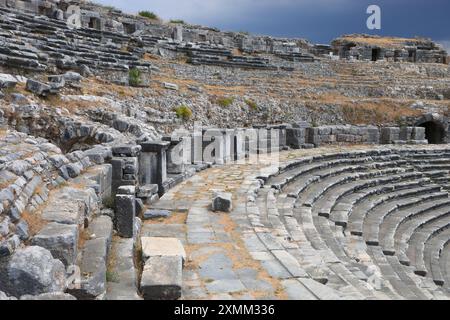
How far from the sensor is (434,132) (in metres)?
24.4

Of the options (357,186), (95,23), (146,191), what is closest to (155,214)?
(146,191)

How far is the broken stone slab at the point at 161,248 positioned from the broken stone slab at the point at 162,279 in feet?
0.89

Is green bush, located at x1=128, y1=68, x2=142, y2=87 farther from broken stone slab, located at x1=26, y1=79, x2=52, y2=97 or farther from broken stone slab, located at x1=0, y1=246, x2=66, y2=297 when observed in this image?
broken stone slab, located at x1=0, y1=246, x2=66, y2=297

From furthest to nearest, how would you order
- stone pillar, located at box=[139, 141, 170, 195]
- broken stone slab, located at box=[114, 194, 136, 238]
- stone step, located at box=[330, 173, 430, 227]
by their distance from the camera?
1. stone step, located at box=[330, 173, 430, 227]
2. stone pillar, located at box=[139, 141, 170, 195]
3. broken stone slab, located at box=[114, 194, 136, 238]

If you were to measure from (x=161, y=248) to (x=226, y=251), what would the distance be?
2.95 ft

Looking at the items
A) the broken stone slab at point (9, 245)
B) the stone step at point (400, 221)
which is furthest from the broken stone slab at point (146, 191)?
the stone step at point (400, 221)

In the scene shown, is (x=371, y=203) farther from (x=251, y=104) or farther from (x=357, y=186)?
(x=251, y=104)

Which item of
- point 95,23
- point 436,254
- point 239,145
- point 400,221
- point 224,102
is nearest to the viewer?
point 436,254

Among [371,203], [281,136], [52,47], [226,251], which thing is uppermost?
[52,47]

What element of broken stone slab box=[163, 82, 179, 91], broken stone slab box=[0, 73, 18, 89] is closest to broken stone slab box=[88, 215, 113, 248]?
broken stone slab box=[0, 73, 18, 89]

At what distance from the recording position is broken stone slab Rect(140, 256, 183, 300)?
469 centimetres

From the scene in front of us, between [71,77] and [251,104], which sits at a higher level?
[71,77]

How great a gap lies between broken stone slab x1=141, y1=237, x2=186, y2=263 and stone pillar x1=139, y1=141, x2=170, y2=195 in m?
3.46

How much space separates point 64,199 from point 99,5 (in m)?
30.3
